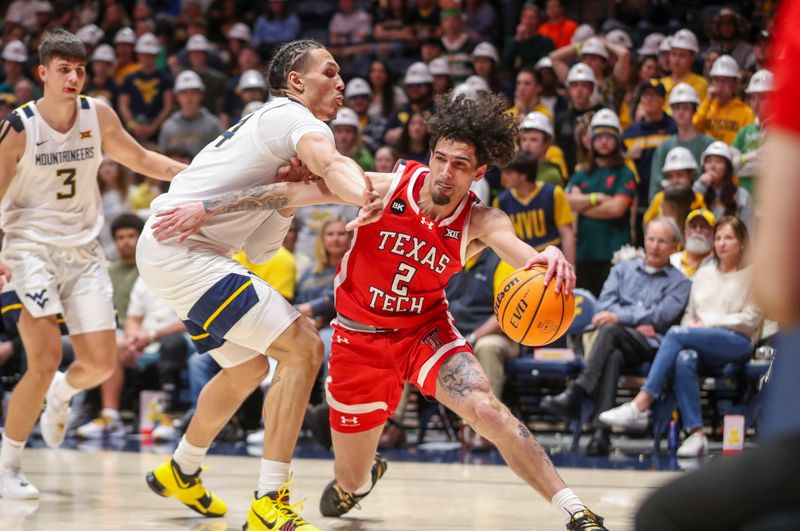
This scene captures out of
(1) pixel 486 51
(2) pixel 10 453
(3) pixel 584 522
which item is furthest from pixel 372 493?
(1) pixel 486 51

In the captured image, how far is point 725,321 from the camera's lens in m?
7.49

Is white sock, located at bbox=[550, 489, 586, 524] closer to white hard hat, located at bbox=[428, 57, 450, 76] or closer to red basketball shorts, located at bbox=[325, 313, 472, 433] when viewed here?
red basketball shorts, located at bbox=[325, 313, 472, 433]

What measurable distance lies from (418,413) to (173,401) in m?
A: 1.98

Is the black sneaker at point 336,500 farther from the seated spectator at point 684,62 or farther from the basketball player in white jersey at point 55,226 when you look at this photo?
the seated spectator at point 684,62

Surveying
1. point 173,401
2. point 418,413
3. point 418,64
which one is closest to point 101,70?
point 418,64

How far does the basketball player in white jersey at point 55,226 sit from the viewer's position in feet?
18.1

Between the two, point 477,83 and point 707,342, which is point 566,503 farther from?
point 477,83

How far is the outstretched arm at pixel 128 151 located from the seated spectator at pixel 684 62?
5673mm

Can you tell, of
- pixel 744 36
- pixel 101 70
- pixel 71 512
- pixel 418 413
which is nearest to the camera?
pixel 71 512

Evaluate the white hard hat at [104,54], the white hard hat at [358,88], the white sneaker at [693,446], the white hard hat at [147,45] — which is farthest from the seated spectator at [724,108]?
the white hard hat at [104,54]

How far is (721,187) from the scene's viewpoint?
847 cm

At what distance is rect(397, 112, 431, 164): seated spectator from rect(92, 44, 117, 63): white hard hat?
504 cm

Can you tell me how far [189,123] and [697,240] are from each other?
553cm

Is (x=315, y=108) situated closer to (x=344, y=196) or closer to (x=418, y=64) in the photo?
(x=344, y=196)
